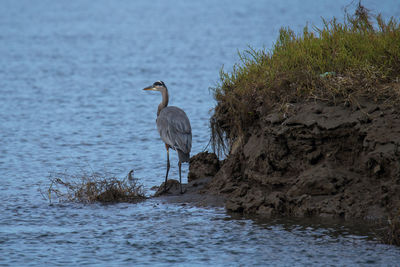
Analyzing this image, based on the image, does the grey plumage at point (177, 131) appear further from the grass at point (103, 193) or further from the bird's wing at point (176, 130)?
the grass at point (103, 193)

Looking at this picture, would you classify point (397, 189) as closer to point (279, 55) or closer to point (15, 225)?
point (279, 55)

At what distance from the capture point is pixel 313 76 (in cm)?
1086

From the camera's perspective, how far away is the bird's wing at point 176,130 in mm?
12102

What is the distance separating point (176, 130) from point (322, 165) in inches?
110

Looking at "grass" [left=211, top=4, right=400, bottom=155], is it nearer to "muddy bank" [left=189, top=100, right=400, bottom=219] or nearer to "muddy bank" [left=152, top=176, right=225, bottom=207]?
"muddy bank" [left=189, top=100, right=400, bottom=219]

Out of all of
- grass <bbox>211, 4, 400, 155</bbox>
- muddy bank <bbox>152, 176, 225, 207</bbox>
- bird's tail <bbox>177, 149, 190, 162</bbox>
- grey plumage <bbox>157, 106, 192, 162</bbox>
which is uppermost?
grass <bbox>211, 4, 400, 155</bbox>

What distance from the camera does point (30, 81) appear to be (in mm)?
28141

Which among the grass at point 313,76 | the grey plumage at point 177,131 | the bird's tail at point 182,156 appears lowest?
the bird's tail at point 182,156

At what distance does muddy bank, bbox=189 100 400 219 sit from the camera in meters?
9.81

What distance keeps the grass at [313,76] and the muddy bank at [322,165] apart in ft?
0.73

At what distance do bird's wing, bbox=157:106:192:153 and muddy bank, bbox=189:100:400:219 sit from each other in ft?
3.80

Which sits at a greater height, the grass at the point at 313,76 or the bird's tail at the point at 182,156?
the grass at the point at 313,76

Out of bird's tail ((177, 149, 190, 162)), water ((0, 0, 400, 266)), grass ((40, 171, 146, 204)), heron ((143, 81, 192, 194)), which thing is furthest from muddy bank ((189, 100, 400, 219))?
grass ((40, 171, 146, 204))

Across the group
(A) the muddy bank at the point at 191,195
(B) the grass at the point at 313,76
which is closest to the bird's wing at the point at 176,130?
(B) the grass at the point at 313,76
